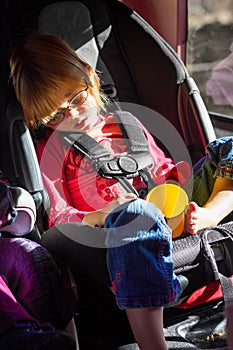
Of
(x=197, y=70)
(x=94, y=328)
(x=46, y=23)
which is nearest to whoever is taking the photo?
(x=94, y=328)

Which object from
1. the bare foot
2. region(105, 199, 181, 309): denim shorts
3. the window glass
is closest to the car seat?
the bare foot

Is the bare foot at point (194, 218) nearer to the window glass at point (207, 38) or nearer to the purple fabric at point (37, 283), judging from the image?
the purple fabric at point (37, 283)

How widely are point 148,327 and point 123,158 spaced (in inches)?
18.2

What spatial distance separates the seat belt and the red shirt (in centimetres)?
2

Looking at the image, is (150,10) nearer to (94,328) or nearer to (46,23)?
(46,23)

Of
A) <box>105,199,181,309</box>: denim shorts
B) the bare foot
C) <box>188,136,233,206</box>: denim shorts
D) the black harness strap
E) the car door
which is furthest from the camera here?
the car door

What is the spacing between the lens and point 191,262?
4.58 feet

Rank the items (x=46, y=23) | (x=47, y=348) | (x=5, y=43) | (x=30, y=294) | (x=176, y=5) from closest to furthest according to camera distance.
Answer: (x=47, y=348) < (x=30, y=294) < (x=5, y=43) < (x=46, y=23) < (x=176, y=5)

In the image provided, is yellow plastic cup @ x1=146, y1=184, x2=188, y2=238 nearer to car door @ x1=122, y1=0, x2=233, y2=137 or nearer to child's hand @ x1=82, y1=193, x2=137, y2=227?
child's hand @ x1=82, y1=193, x2=137, y2=227

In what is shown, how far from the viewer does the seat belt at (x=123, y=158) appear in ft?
5.22

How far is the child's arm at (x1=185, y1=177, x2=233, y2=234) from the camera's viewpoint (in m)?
1.42

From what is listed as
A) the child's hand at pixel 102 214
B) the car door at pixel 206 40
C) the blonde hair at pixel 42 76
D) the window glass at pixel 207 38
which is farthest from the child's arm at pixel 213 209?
the window glass at pixel 207 38

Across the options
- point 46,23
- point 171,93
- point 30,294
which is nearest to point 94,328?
point 30,294

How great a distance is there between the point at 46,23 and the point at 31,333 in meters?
0.90
